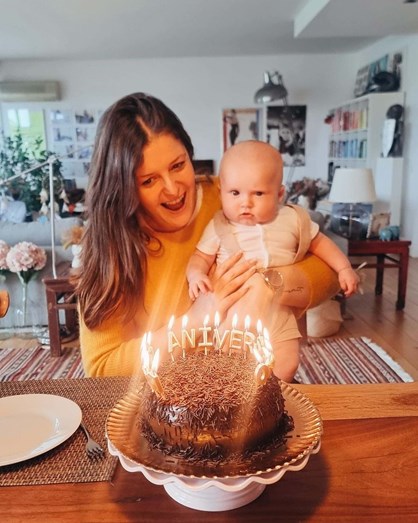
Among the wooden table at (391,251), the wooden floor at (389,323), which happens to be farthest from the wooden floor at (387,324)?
the wooden table at (391,251)

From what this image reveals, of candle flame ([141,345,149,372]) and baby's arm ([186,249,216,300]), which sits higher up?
candle flame ([141,345,149,372])

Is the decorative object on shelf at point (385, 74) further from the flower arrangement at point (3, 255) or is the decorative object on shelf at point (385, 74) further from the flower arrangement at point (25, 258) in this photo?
the flower arrangement at point (3, 255)

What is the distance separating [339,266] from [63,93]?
6495 mm

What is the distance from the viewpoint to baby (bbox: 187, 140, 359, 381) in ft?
4.08

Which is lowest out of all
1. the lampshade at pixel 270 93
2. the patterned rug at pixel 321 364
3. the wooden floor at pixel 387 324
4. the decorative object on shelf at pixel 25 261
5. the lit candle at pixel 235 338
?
the patterned rug at pixel 321 364

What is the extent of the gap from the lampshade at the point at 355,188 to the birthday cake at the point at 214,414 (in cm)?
315

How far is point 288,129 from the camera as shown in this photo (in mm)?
6848

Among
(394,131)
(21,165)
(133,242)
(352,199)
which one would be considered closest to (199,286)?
(133,242)

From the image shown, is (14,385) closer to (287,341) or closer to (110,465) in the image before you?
(110,465)

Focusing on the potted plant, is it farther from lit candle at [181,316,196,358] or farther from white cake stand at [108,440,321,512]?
white cake stand at [108,440,321,512]

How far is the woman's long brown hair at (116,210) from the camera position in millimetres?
1099

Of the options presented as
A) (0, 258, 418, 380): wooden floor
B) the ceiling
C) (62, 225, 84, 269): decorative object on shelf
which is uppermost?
the ceiling

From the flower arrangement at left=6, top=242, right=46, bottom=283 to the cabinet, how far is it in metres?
4.15

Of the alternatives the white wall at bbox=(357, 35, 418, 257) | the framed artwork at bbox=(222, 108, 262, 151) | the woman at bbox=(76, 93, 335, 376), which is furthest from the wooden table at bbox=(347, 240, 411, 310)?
the framed artwork at bbox=(222, 108, 262, 151)
